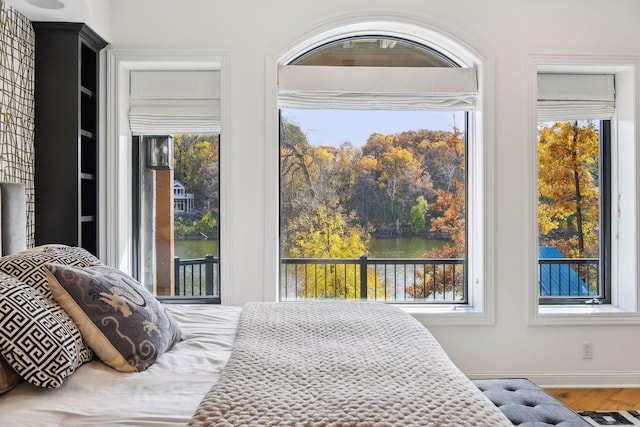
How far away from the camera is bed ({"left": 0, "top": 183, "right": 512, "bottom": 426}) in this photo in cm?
123

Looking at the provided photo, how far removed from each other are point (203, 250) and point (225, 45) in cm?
135

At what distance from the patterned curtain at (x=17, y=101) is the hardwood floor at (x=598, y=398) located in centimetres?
330

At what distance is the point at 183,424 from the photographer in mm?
1199

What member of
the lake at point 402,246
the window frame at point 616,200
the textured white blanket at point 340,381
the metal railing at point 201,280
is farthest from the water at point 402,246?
the textured white blanket at point 340,381

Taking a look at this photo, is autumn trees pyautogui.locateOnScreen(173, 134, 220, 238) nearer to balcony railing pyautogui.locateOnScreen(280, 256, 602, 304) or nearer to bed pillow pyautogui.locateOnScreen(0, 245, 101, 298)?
balcony railing pyautogui.locateOnScreen(280, 256, 602, 304)

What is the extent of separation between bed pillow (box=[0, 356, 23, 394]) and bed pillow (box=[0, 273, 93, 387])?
0.06 ft

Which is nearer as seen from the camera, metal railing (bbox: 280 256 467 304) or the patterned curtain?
the patterned curtain

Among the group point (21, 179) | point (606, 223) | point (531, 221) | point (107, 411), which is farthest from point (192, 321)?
point (606, 223)

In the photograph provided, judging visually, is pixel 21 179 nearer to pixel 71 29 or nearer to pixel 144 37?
pixel 71 29

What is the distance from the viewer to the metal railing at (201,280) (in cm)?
363

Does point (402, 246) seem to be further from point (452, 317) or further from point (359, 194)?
point (452, 317)

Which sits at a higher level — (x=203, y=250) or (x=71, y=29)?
(x=71, y=29)

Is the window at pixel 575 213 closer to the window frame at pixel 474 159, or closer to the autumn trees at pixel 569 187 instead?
the autumn trees at pixel 569 187

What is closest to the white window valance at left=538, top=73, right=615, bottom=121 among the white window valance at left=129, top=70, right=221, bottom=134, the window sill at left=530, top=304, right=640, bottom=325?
the window sill at left=530, top=304, right=640, bottom=325
